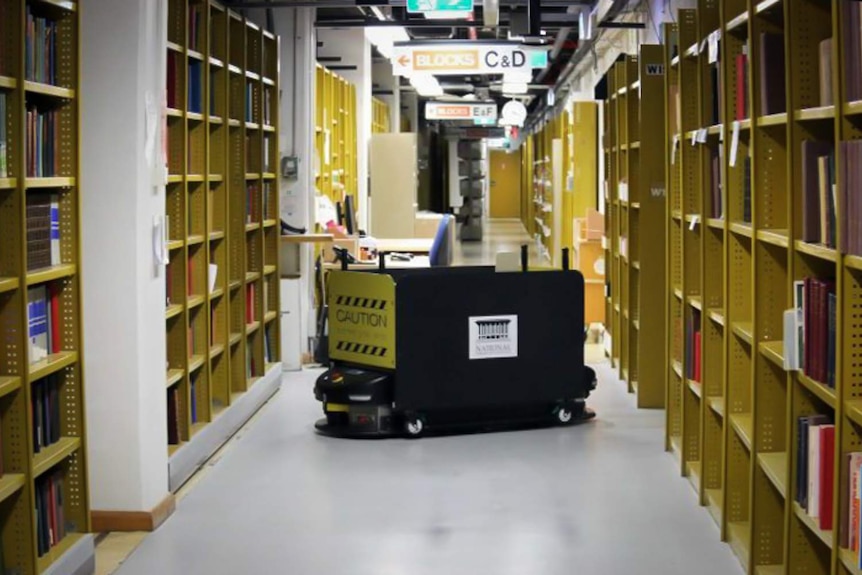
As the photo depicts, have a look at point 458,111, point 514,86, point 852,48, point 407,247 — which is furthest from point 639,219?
point 458,111

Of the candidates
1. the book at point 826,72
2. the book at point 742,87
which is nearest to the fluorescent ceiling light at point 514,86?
the book at point 742,87

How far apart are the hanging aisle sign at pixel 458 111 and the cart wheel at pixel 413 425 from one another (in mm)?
14523

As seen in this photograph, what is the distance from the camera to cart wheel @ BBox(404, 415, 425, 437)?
743 cm

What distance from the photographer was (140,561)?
200 inches

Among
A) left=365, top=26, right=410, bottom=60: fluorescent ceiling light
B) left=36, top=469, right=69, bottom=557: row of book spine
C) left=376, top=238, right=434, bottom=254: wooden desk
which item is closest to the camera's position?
left=36, top=469, right=69, bottom=557: row of book spine

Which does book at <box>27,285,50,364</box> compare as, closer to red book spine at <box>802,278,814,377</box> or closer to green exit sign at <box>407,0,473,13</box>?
red book spine at <box>802,278,814,377</box>

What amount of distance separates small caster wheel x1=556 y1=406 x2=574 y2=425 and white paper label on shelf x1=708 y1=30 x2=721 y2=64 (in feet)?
9.95

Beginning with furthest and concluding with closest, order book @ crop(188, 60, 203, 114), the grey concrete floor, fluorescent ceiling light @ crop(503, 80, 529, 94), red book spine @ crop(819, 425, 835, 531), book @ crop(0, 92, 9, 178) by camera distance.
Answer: fluorescent ceiling light @ crop(503, 80, 529, 94), book @ crop(188, 60, 203, 114), the grey concrete floor, book @ crop(0, 92, 9, 178), red book spine @ crop(819, 425, 835, 531)

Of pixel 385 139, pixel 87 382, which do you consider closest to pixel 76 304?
pixel 87 382

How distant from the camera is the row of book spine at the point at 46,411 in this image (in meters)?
4.49

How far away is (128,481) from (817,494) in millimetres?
3052

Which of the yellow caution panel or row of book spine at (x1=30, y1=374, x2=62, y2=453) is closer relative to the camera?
row of book spine at (x1=30, y1=374, x2=62, y2=453)

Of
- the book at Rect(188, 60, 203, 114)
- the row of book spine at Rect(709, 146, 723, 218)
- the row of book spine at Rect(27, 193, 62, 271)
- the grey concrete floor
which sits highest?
the book at Rect(188, 60, 203, 114)

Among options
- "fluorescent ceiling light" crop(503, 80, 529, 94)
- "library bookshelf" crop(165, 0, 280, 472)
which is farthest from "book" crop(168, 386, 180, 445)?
"fluorescent ceiling light" crop(503, 80, 529, 94)
